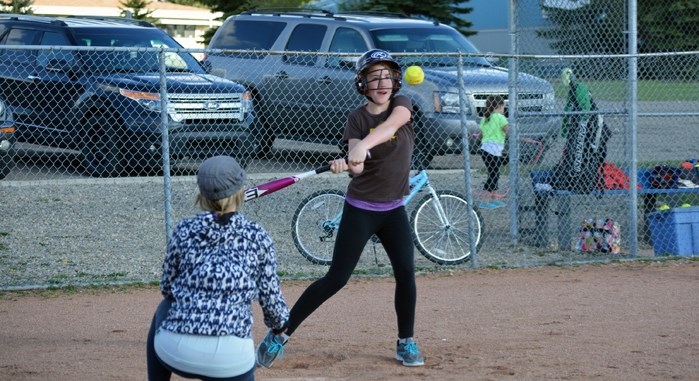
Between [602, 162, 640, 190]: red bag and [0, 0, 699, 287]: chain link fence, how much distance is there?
1.8 inches

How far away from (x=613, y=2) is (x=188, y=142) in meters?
4.72

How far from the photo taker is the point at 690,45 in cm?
1734

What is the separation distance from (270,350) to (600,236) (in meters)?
5.25

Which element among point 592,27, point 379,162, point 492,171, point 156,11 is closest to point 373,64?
point 379,162

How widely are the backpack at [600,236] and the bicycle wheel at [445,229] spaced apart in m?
1.17

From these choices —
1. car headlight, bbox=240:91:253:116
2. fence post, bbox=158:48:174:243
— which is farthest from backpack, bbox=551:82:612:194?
fence post, bbox=158:48:174:243

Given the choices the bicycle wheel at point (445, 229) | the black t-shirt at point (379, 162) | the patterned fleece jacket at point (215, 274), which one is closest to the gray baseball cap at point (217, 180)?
the patterned fleece jacket at point (215, 274)

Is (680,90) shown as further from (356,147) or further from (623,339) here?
(356,147)

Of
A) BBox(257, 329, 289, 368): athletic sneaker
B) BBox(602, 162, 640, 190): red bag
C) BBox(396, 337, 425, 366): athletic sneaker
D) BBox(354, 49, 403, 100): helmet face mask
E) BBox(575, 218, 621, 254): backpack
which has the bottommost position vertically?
BBox(575, 218, 621, 254): backpack

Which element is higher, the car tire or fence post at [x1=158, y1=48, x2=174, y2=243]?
fence post at [x1=158, y1=48, x2=174, y2=243]

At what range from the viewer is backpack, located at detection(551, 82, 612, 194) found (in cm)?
1064

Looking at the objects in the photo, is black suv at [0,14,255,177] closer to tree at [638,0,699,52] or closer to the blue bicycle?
the blue bicycle

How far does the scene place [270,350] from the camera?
20.1 ft

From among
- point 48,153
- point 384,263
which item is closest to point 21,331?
point 384,263
